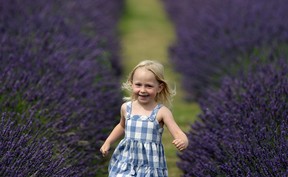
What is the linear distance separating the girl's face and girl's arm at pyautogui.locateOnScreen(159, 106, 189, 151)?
0.35 ft

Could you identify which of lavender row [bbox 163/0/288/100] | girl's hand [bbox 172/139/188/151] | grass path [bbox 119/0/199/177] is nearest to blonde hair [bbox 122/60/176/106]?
girl's hand [bbox 172/139/188/151]

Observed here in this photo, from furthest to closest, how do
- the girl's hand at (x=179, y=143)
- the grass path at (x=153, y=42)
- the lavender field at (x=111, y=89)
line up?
the grass path at (x=153, y=42) < the lavender field at (x=111, y=89) < the girl's hand at (x=179, y=143)

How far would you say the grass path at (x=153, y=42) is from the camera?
615cm

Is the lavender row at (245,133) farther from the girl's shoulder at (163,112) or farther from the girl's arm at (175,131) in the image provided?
the girl's shoulder at (163,112)

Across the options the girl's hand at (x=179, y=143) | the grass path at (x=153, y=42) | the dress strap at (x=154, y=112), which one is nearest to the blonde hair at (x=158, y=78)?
the dress strap at (x=154, y=112)

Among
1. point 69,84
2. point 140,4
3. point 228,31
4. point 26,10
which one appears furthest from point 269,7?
point 140,4

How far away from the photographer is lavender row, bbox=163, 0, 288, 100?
243 inches

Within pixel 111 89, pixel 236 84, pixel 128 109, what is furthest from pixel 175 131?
pixel 111 89

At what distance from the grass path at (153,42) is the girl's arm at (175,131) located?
4.03ft

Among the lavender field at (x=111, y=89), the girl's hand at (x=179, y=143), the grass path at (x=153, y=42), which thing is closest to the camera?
the girl's hand at (x=179, y=143)

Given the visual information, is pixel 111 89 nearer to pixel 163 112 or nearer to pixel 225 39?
pixel 225 39

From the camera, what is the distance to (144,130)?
134 inches

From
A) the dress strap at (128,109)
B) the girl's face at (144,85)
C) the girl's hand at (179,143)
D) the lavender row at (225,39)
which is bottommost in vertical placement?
the girl's hand at (179,143)

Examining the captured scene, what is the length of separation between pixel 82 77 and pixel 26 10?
5.38 ft
